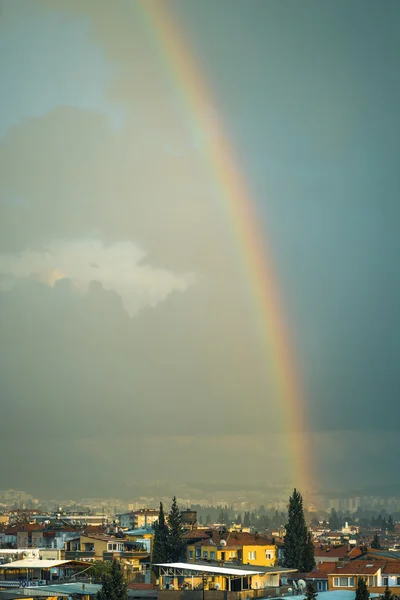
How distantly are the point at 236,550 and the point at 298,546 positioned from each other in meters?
7.60

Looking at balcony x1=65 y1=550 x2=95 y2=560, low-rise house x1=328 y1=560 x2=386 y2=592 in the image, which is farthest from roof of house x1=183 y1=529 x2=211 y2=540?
low-rise house x1=328 y1=560 x2=386 y2=592

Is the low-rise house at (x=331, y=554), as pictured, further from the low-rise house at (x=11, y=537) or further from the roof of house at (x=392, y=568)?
the low-rise house at (x=11, y=537)

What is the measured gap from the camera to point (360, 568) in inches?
2692

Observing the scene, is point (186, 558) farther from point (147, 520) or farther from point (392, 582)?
point (147, 520)

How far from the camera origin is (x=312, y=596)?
49438 millimetres

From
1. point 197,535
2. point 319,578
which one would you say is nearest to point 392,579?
point 319,578

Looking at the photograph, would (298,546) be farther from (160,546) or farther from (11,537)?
(11,537)

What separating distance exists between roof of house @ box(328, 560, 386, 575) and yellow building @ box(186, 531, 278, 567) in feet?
38.5

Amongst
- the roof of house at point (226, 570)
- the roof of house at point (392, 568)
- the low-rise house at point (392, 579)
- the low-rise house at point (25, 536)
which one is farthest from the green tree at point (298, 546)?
the low-rise house at point (25, 536)

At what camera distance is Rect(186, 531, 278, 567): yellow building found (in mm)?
80625

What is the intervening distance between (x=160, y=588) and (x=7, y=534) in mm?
60905

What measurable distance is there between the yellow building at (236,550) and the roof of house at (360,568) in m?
11.7

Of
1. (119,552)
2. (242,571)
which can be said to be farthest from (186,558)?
(242,571)

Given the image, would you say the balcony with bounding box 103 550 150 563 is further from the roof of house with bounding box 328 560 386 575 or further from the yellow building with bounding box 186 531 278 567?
the roof of house with bounding box 328 560 386 575
